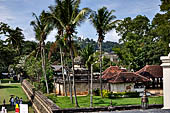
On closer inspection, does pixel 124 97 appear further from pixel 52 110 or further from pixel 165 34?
pixel 52 110

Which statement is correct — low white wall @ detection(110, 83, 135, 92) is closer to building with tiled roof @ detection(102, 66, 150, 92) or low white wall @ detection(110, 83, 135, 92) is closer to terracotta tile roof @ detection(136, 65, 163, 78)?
building with tiled roof @ detection(102, 66, 150, 92)

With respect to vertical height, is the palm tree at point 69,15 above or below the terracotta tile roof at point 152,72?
above

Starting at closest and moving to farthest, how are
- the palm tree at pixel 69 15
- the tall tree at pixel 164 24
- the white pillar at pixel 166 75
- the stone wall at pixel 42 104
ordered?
the white pillar at pixel 166 75 → the stone wall at pixel 42 104 → the palm tree at pixel 69 15 → the tall tree at pixel 164 24

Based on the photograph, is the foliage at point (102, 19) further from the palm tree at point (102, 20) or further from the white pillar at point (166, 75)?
the white pillar at point (166, 75)

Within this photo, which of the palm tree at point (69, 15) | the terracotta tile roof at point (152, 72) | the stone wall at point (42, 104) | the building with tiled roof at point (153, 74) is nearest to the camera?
the stone wall at point (42, 104)

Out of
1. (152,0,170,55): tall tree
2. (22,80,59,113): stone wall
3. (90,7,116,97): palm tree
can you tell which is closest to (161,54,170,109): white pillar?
(22,80,59,113): stone wall

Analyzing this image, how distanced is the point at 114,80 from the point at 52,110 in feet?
69.7

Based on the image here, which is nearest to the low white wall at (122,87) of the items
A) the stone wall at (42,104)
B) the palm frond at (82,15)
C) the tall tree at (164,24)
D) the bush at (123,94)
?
the bush at (123,94)

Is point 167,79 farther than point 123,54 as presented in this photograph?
No

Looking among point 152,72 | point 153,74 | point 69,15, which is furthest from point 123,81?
point 69,15

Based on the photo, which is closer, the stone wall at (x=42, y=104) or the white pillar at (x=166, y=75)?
the white pillar at (x=166, y=75)

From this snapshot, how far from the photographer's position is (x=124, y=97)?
33.4m

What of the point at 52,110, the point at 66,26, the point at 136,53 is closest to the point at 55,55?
the point at 136,53

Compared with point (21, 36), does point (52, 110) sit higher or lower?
lower
